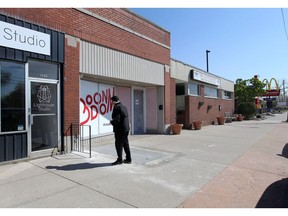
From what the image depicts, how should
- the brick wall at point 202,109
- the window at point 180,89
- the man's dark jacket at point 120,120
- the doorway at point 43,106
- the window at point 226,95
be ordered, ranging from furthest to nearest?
the window at point 226,95 → the window at point 180,89 → the brick wall at point 202,109 → the doorway at point 43,106 → the man's dark jacket at point 120,120

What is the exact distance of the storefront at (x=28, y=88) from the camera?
646 cm

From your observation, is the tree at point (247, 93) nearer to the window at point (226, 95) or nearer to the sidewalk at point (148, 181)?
the window at point (226, 95)

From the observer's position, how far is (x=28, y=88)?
6.97 metres

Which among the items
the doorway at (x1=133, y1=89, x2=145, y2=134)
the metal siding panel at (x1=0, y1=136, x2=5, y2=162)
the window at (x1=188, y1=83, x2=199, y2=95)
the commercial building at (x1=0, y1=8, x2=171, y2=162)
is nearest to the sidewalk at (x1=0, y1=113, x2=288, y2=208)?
the metal siding panel at (x1=0, y1=136, x2=5, y2=162)

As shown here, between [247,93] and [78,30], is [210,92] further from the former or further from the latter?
[78,30]

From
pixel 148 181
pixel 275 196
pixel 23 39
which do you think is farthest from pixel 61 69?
pixel 275 196

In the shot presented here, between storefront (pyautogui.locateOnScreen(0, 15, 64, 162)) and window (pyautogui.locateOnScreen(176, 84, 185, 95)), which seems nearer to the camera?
storefront (pyautogui.locateOnScreen(0, 15, 64, 162))

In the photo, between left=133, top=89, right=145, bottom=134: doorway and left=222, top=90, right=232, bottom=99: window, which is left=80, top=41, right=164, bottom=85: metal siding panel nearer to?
left=133, top=89, right=145, bottom=134: doorway

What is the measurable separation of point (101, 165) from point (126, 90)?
631 centimetres

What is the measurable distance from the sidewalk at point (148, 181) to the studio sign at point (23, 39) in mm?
3118

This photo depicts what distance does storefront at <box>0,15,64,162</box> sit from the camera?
6.46m

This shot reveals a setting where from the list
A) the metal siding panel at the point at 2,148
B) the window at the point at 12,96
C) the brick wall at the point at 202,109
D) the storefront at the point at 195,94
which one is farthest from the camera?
the brick wall at the point at 202,109

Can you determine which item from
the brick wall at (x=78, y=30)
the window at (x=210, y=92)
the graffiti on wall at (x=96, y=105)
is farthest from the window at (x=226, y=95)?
the graffiti on wall at (x=96, y=105)

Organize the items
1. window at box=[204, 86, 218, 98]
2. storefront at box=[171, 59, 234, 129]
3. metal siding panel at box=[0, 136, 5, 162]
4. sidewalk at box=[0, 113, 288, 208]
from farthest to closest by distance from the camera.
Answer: window at box=[204, 86, 218, 98] → storefront at box=[171, 59, 234, 129] → metal siding panel at box=[0, 136, 5, 162] → sidewalk at box=[0, 113, 288, 208]
